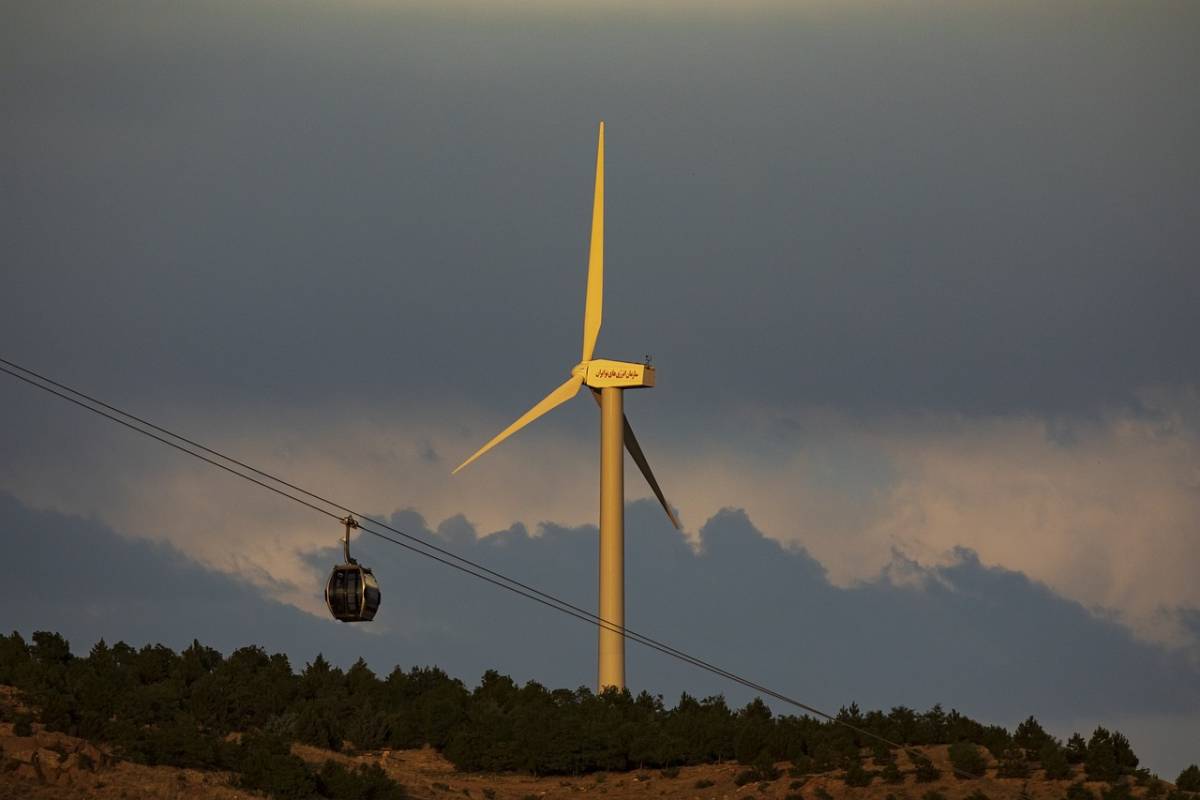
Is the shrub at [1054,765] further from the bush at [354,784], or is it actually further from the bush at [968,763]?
the bush at [354,784]

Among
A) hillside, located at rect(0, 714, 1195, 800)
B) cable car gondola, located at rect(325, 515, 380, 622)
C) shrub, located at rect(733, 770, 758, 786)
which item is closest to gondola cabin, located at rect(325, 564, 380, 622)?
cable car gondola, located at rect(325, 515, 380, 622)

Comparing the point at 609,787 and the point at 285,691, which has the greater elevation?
the point at 285,691

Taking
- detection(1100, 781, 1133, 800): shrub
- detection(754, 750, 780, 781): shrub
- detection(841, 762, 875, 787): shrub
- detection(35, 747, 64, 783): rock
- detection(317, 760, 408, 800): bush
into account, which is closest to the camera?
detection(35, 747, 64, 783): rock

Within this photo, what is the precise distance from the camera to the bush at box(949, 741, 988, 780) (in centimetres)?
8412

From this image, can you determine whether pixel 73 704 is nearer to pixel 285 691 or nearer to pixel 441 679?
pixel 285 691

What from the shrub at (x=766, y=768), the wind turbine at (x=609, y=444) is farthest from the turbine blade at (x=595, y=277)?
the shrub at (x=766, y=768)

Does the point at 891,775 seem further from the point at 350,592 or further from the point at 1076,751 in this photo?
the point at 350,592

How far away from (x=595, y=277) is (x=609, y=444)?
950cm

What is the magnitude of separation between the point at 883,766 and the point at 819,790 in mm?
4112

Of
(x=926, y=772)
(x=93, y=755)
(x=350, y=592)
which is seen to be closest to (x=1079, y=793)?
(x=926, y=772)

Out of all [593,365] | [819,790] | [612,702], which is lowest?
[819,790]

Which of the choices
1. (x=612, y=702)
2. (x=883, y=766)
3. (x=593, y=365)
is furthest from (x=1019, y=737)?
(x=593, y=365)

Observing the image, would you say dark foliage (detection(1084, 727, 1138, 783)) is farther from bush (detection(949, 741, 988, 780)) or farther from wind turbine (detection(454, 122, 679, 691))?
wind turbine (detection(454, 122, 679, 691))

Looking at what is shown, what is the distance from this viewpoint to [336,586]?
67.1m
